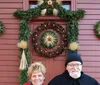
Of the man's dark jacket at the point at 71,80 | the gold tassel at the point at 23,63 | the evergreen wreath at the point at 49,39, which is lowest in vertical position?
the gold tassel at the point at 23,63

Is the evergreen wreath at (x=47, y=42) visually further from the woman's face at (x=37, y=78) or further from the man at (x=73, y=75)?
the woman's face at (x=37, y=78)

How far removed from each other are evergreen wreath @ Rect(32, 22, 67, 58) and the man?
6.54 ft

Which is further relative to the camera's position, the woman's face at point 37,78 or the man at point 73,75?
the man at point 73,75

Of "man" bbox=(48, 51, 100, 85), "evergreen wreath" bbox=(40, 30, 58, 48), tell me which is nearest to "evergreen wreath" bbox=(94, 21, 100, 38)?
"evergreen wreath" bbox=(40, 30, 58, 48)

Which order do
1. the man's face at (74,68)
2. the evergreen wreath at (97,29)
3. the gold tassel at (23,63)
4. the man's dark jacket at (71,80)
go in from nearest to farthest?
the man's face at (74,68) → the man's dark jacket at (71,80) → the gold tassel at (23,63) → the evergreen wreath at (97,29)

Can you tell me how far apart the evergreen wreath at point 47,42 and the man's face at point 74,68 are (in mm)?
2172

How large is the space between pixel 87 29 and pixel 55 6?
2.68 ft

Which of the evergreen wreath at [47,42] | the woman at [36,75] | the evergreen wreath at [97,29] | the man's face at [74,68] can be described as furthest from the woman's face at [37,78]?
the evergreen wreath at [97,29]

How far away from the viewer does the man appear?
3145 mm

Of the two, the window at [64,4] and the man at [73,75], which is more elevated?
the window at [64,4]

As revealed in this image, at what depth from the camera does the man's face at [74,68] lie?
3.14 meters

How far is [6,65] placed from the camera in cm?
541

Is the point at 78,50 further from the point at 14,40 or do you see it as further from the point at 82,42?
the point at 14,40

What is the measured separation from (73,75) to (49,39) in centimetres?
221
